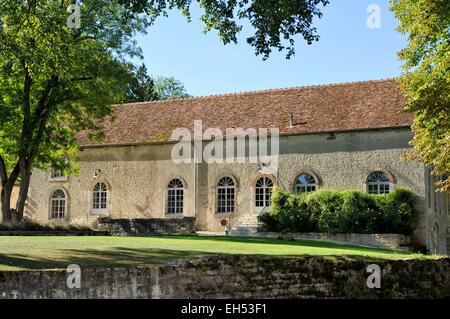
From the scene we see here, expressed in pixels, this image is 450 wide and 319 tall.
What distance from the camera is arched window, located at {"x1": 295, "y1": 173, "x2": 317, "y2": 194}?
29984mm

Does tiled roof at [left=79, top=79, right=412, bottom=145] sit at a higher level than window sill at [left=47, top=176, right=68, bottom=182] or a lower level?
higher

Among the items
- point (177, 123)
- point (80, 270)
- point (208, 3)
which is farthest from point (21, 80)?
point (80, 270)

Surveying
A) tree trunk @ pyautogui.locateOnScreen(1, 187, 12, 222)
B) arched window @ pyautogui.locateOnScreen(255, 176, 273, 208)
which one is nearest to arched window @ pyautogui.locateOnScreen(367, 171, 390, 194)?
arched window @ pyautogui.locateOnScreen(255, 176, 273, 208)

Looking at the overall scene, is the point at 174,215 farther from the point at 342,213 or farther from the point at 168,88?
the point at 168,88

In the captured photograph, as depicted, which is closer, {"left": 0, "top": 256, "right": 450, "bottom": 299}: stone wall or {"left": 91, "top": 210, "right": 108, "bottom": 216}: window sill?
{"left": 0, "top": 256, "right": 450, "bottom": 299}: stone wall

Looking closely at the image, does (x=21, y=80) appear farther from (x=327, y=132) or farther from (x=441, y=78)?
(x=441, y=78)

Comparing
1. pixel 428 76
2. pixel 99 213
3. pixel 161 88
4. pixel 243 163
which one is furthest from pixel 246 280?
pixel 161 88

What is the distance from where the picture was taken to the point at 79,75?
1071 inches

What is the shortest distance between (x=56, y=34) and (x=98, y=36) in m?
9.89

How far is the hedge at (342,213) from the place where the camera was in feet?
88.2

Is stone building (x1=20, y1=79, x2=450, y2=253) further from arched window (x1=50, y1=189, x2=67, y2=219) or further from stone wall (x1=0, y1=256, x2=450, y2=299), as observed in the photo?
stone wall (x1=0, y1=256, x2=450, y2=299)

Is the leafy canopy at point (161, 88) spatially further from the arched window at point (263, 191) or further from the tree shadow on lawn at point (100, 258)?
the tree shadow on lawn at point (100, 258)

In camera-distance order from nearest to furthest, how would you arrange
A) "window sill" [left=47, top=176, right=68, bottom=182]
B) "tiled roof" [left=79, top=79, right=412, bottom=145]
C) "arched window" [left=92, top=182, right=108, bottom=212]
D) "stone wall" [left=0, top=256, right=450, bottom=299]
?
1. "stone wall" [left=0, top=256, right=450, bottom=299]
2. "tiled roof" [left=79, top=79, right=412, bottom=145]
3. "arched window" [left=92, top=182, right=108, bottom=212]
4. "window sill" [left=47, top=176, right=68, bottom=182]

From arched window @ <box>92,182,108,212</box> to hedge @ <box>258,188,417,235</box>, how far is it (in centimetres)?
954
